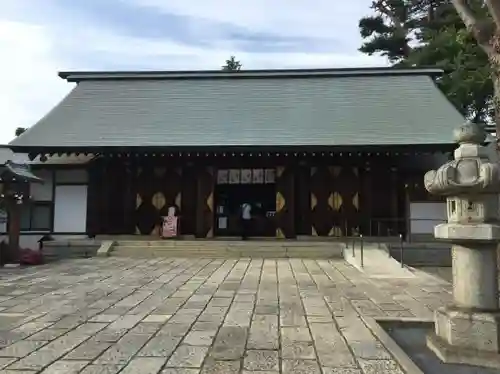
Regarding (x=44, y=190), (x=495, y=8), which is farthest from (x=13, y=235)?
(x=495, y=8)

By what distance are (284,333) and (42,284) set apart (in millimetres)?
5013

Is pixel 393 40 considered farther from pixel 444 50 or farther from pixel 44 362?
pixel 44 362

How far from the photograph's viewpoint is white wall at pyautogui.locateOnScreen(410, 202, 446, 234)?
14219mm

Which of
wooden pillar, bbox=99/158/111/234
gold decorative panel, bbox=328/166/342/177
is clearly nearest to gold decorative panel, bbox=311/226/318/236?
gold decorative panel, bbox=328/166/342/177

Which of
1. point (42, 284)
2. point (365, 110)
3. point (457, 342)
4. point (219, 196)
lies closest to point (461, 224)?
point (457, 342)

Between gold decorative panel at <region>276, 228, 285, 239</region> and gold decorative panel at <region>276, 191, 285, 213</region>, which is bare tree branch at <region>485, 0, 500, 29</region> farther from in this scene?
gold decorative panel at <region>276, 228, 285, 239</region>

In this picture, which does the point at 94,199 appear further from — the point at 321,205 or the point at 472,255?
the point at 472,255

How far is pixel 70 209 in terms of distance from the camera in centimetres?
1485

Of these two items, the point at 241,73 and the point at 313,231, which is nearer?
the point at 313,231

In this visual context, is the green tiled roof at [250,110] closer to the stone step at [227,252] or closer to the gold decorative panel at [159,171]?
the gold decorative panel at [159,171]

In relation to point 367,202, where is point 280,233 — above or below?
below

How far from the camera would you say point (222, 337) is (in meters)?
4.48

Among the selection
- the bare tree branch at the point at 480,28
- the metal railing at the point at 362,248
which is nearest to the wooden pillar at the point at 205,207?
the metal railing at the point at 362,248

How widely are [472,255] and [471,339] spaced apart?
719 millimetres
